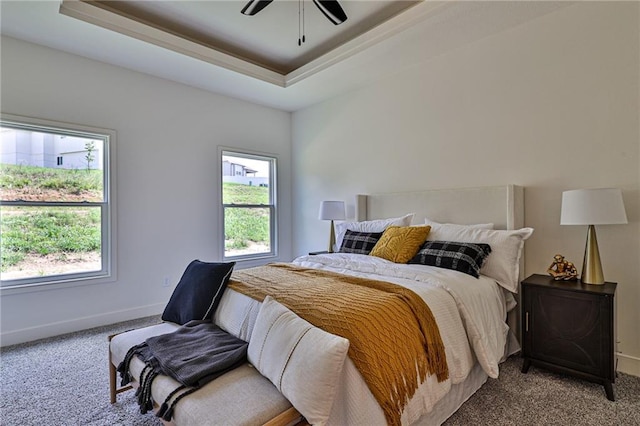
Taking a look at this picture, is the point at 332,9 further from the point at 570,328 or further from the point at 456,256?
the point at 570,328

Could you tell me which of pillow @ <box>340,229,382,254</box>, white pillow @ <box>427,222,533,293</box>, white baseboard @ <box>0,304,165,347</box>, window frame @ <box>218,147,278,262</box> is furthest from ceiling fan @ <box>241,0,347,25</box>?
white baseboard @ <box>0,304,165,347</box>

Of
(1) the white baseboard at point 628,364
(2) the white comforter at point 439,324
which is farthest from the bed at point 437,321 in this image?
(1) the white baseboard at point 628,364

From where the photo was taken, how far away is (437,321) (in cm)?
184

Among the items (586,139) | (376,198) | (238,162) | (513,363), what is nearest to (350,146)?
(376,198)

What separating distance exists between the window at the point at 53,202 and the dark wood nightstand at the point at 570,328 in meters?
4.08

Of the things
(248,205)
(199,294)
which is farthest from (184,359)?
(248,205)

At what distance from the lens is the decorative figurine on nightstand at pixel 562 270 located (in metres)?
2.42

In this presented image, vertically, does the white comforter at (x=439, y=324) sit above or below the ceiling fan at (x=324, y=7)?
below

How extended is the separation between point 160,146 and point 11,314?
2.21 m

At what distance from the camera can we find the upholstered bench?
1251 mm

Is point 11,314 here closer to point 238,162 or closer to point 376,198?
point 238,162

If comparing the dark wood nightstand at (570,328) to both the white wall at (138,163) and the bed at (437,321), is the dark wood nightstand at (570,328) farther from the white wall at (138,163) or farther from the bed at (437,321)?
the white wall at (138,163)

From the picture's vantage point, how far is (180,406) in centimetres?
135

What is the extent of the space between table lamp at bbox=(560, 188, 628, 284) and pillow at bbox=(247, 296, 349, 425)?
2006 mm
